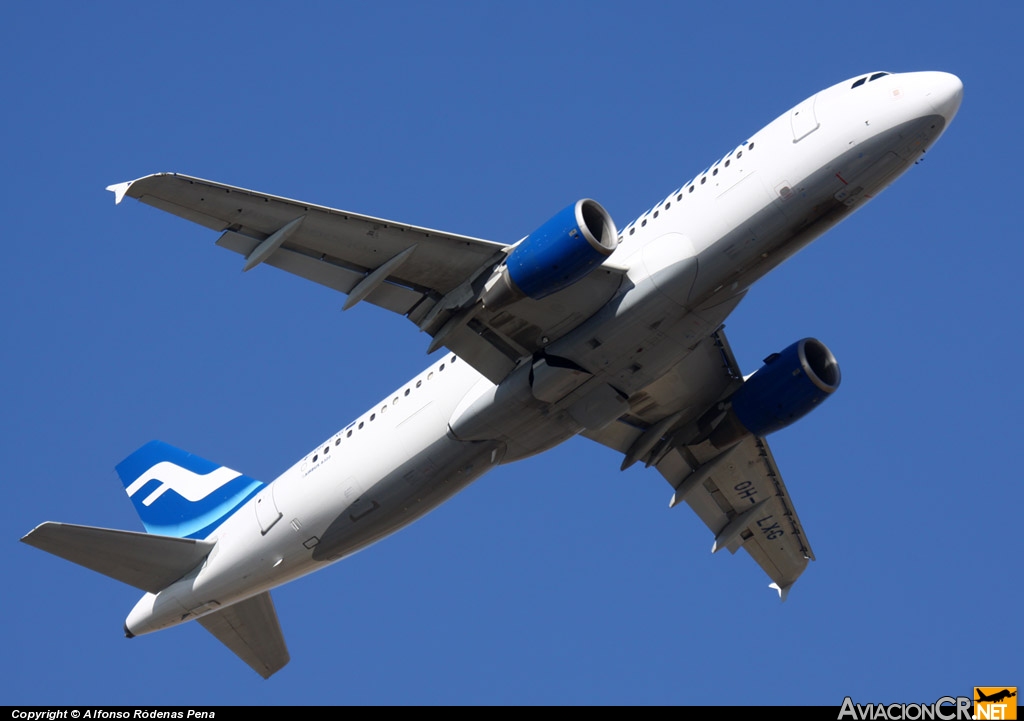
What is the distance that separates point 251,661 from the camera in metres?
35.2

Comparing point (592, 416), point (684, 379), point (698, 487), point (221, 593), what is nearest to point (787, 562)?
point (698, 487)

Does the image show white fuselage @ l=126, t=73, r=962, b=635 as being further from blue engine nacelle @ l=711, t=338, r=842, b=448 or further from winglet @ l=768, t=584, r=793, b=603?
winglet @ l=768, t=584, r=793, b=603

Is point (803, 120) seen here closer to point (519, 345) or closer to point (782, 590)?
point (519, 345)

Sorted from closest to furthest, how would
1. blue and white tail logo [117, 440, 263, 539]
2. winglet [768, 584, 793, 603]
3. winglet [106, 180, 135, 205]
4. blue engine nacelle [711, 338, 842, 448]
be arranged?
1. winglet [106, 180, 135, 205]
2. blue engine nacelle [711, 338, 842, 448]
3. blue and white tail logo [117, 440, 263, 539]
4. winglet [768, 584, 793, 603]

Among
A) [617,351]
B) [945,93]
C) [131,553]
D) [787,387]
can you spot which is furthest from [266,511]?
[945,93]

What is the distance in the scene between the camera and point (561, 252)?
2698cm

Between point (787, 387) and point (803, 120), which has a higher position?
point (803, 120)

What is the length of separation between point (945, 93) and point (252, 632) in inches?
852

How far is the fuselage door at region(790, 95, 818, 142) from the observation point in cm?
2786

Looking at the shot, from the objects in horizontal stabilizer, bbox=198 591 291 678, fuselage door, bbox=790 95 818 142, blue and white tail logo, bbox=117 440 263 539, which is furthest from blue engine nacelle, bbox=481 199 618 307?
horizontal stabilizer, bbox=198 591 291 678

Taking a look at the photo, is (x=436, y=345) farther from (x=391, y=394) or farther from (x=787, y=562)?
(x=787, y=562)

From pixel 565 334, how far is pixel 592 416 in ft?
7.56

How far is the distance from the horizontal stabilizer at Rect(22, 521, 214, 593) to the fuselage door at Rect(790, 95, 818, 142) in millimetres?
17325

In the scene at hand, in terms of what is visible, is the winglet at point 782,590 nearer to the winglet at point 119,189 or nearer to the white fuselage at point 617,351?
the white fuselage at point 617,351
